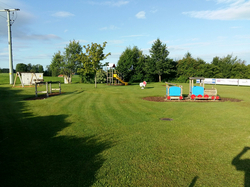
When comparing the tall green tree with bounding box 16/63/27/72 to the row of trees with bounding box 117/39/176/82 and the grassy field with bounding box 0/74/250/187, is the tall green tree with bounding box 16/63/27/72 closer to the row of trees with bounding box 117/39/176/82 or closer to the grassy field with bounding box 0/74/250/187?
the row of trees with bounding box 117/39/176/82

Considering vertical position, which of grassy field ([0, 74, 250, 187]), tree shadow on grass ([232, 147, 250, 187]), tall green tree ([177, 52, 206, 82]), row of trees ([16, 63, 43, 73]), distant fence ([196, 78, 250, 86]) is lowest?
tree shadow on grass ([232, 147, 250, 187])

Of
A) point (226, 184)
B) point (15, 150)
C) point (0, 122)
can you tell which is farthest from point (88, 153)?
point (0, 122)

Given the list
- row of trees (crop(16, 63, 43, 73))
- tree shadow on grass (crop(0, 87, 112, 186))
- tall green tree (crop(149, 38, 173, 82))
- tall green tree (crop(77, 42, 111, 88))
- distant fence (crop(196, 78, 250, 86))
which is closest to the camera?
tree shadow on grass (crop(0, 87, 112, 186))

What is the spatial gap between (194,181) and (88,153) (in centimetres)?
318

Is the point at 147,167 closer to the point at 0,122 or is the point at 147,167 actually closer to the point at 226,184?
the point at 226,184

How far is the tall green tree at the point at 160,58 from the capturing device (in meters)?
57.7

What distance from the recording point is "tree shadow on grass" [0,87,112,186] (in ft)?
14.5

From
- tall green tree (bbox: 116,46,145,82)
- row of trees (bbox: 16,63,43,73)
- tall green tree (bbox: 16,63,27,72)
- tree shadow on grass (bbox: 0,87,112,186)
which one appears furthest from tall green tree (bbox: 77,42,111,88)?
tall green tree (bbox: 16,63,27,72)

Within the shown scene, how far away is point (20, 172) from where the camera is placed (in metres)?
4.68

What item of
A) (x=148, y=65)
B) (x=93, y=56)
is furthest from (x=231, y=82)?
(x=93, y=56)

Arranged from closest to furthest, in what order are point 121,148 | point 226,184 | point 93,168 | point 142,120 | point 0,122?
point 226,184 < point 93,168 < point 121,148 < point 0,122 < point 142,120

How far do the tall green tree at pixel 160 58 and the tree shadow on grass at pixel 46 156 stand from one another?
169ft

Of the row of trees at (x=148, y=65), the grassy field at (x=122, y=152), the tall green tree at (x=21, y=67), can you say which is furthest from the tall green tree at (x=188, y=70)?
the tall green tree at (x=21, y=67)

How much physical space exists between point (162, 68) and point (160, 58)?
328 centimetres
